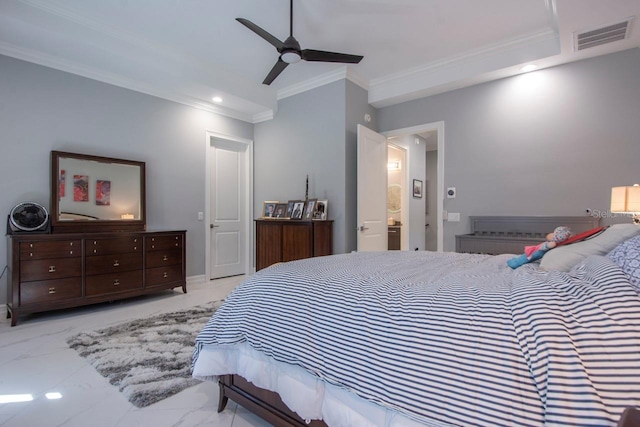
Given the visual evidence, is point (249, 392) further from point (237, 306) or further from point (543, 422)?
point (543, 422)

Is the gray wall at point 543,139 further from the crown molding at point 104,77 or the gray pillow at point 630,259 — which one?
the crown molding at point 104,77

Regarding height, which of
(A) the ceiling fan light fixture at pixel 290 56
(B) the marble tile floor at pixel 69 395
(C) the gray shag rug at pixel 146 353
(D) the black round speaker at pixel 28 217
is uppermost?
(A) the ceiling fan light fixture at pixel 290 56

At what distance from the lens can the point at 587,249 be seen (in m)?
1.41

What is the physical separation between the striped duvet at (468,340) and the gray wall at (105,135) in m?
3.42

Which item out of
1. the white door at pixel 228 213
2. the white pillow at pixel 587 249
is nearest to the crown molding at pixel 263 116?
the white door at pixel 228 213

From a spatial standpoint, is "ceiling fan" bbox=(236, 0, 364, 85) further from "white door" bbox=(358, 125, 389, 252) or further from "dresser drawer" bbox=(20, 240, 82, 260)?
"dresser drawer" bbox=(20, 240, 82, 260)

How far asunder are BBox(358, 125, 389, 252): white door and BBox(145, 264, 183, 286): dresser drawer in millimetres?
2430

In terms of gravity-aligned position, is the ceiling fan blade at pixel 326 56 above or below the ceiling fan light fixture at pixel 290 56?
above

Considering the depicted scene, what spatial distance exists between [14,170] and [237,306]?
3.36m

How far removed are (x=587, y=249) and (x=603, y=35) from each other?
2.65 meters

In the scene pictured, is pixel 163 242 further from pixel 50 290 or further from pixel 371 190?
pixel 371 190

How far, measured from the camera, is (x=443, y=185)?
13.4 feet

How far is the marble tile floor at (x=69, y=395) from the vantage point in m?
1.58

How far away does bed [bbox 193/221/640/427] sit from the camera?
2.54 ft
